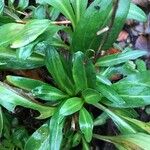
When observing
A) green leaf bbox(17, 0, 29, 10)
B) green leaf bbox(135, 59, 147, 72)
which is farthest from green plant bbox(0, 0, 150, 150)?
green leaf bbox(17, 0, 29, 10)

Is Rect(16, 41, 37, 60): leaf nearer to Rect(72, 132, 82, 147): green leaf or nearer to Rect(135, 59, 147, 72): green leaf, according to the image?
Rect(72, 132, 82, 147): green leaf

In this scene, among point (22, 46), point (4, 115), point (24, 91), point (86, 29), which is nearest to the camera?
point (22, 46)

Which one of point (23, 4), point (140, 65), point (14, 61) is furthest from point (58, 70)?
point (23, 4)

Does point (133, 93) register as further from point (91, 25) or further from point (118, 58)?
point (91, 25)

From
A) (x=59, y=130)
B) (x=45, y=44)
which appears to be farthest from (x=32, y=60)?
(x=59, y=130)

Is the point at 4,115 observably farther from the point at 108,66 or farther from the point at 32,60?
the point at 108,66
